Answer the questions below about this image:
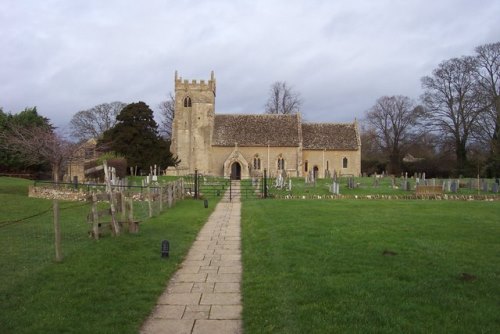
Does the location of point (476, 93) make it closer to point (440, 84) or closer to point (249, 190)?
point (440, 84)

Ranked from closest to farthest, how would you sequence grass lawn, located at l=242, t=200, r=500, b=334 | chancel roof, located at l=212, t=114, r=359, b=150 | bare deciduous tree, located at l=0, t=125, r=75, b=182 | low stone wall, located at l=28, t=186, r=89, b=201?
grass lawn, located at l=242, t=200, r=500, b=334
low stone wall, located at l=28, t=186, r=89, b=201
bare deciduous tree, located at l=0, t=125, r=75, b=182
chancel roof, located at l=212, t=114, r=359, b=150

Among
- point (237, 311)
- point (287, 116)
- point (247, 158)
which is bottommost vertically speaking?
point (237, 311)

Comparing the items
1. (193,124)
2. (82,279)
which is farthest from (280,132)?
(82,279)

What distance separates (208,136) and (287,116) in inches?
399

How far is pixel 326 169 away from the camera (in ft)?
184

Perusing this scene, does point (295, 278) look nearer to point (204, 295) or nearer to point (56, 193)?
point (204, 295)

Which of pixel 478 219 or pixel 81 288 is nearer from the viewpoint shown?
pixel 81 288

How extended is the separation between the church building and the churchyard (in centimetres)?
4081

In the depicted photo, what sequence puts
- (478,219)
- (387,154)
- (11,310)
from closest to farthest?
(11,310), (478,219), (387,154)

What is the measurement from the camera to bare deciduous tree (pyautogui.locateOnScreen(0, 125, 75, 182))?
34.2 metres

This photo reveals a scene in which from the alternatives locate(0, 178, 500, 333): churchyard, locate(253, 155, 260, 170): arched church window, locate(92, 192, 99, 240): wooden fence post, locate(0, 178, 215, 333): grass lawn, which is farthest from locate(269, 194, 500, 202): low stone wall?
locate(253, 155, 260, 170): arched church window

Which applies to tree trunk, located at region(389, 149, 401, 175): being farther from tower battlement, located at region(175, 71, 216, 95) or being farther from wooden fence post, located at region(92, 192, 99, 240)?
wooden fence post, located at region(92, 192, 99, 240)

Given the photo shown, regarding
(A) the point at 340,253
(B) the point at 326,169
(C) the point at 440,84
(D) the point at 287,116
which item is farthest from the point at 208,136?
(A) the point at 340,253

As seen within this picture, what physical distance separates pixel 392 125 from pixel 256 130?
21298mm
